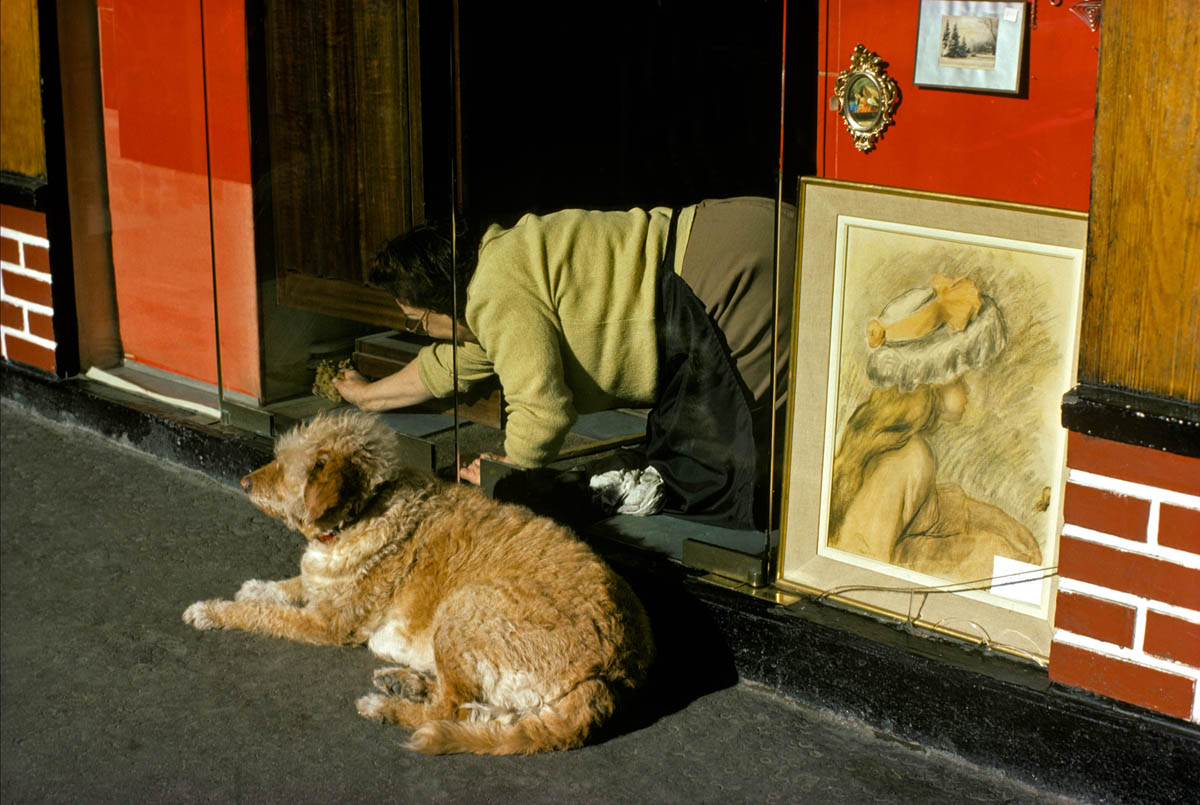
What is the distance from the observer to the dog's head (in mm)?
4855

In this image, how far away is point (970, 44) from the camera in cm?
407

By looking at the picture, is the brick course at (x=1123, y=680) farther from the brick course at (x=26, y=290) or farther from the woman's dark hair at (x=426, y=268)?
the brick course at (x=26, y=290)

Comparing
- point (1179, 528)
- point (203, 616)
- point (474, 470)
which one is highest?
point (1179, 528)

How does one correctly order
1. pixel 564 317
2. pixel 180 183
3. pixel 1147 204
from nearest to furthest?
pixel 1147 204
pixel 564 317
pixel 180 183

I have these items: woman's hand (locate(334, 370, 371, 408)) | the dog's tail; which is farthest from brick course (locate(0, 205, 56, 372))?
the dog's tail

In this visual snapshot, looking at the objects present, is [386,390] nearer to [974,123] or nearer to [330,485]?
[330,485]

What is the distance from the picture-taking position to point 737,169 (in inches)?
180

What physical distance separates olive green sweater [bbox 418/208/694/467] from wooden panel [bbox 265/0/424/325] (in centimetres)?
61

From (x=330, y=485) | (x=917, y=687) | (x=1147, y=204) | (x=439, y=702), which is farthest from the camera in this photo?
(x=330, y=485)

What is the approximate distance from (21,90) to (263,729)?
4146 mm

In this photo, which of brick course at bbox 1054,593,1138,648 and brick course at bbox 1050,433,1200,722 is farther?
brick course at bbox 1054,593,1138,648

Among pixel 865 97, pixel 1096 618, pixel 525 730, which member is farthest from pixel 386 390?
pixel 1096 618

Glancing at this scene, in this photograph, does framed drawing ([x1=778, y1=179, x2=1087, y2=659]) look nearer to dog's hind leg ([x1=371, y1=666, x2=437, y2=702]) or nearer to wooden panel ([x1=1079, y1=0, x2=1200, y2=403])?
wooden panel ([x1=1079, y1=0, x2=1200, y2=403])

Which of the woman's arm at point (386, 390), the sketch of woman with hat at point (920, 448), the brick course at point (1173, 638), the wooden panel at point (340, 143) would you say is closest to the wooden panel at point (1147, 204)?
the sketch of woman with hat at point (920, 448)
